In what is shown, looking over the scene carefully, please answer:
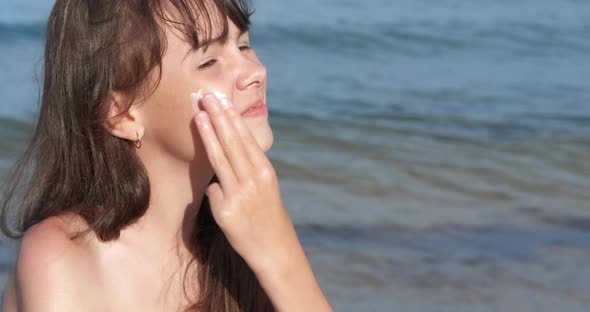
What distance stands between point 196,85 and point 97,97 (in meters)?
0.31

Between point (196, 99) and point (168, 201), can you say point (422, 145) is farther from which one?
point (196, 99)

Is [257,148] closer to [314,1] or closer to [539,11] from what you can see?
[314,1]

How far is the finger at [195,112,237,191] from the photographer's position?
8.12 feet

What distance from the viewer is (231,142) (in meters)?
2.46

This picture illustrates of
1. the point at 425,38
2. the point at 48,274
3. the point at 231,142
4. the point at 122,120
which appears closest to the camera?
the point at 231,142

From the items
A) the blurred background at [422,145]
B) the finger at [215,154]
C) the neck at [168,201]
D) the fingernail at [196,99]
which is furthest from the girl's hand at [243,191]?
the blurred background at [422,145]

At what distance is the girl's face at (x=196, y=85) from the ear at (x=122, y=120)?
0.06 meters

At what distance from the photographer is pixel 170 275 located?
299 centimetres

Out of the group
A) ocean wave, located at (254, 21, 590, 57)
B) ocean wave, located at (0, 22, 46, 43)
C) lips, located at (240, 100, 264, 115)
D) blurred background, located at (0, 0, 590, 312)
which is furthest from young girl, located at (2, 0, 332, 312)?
ocean wave, located at (254, 21, 590, 57)

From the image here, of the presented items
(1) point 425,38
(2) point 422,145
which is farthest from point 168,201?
(1) point 425,38

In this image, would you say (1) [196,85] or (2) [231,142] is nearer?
(2) [231,142]

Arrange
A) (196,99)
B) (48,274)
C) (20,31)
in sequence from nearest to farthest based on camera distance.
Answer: (48,274) < (196,99) < (20,31)

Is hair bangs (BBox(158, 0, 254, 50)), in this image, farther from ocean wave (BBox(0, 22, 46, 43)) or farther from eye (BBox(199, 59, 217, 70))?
ocean wave (BBox(0, 22, 46, 43))

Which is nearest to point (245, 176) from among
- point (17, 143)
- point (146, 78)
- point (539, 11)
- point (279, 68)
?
point (146, 78)
